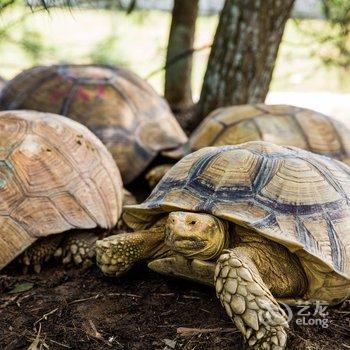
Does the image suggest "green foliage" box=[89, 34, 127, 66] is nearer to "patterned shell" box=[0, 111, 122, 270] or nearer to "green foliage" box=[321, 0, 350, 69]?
"green foliage" box=[321, 0, 350, 69]

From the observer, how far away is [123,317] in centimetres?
302

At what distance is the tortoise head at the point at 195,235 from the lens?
9.28 ft

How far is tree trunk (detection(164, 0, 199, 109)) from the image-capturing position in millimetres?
6856

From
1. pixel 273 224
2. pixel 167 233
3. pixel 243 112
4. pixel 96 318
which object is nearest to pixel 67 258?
pixel 96 318

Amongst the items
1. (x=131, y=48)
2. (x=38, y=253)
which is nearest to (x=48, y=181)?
(x=38, y=253)

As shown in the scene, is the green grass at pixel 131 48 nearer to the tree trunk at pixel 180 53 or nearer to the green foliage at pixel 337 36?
the green foliage at pixel 337 36

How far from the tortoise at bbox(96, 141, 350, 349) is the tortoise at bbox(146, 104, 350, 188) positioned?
59.0 inches

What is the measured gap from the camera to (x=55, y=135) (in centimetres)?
387

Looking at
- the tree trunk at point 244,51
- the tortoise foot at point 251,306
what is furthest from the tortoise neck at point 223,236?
the tree trunk at point 244,51

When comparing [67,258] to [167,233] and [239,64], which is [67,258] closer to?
[167,233]

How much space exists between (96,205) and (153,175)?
131cm

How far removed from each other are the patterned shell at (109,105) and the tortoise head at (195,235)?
7.40ft

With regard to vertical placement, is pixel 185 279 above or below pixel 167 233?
below

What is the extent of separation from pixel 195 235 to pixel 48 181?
3.88 ft
